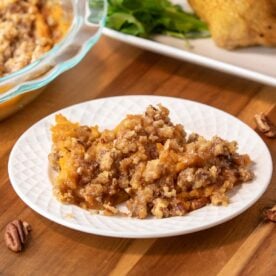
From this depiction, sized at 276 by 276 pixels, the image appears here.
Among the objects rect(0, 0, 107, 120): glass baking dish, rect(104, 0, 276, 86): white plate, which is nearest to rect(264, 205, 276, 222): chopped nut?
rect(104, 0, 276, 86): white plate

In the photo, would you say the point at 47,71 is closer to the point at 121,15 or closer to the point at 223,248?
the point at 121,15

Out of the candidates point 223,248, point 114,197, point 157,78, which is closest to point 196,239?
→ point 223,248

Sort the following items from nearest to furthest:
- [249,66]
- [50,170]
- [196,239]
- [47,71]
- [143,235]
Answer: [143,235]
[196,239]
[50,170]
[47,71]
[249,66]

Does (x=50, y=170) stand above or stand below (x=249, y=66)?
above

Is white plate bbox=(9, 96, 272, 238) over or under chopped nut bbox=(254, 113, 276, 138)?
A: over

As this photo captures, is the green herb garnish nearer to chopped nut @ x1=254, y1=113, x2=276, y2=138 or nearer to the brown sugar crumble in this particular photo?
the brown sugar crumble

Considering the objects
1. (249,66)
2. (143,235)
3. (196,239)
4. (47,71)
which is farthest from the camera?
(249,66)

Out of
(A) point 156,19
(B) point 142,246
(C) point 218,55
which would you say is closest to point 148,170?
(B) point 142,246
